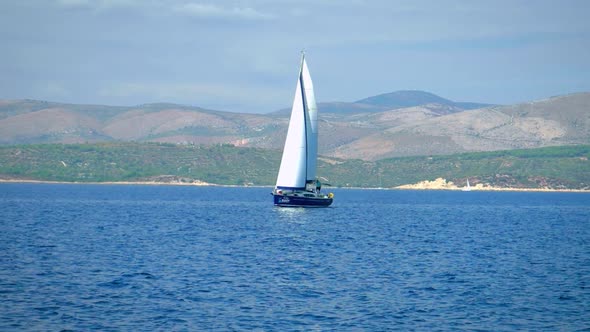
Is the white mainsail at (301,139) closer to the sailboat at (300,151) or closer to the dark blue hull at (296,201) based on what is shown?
the sailboat at (300,151)

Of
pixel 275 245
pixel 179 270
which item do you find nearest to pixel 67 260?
pixel 179 270

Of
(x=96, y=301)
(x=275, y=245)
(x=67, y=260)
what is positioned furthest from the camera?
(x=275, y=245)

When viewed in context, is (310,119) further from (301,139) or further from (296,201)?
(296,201)

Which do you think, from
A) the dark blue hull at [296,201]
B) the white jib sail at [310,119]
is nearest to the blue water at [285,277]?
the dark blue hull at [296,201]

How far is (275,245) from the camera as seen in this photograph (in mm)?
68438

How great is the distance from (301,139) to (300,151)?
4.94 ft

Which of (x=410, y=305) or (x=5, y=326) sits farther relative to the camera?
(x=410, y=305)

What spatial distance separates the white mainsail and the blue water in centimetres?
1698

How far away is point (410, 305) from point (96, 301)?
15.2 m

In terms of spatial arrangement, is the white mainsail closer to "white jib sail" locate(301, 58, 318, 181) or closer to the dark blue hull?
"white jib sail" locate(301, 58, 318, 181)

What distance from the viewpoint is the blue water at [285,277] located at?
38.2 meters

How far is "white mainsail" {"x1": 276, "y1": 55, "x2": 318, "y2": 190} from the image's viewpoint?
4146 inches

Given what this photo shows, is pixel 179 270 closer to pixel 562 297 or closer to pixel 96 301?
pixel 96 301

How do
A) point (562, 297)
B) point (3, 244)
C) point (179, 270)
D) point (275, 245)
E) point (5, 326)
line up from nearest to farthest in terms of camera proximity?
point (5, 326), point (562, 297), point (179, 270), point (3, 244), point (275, 245)
